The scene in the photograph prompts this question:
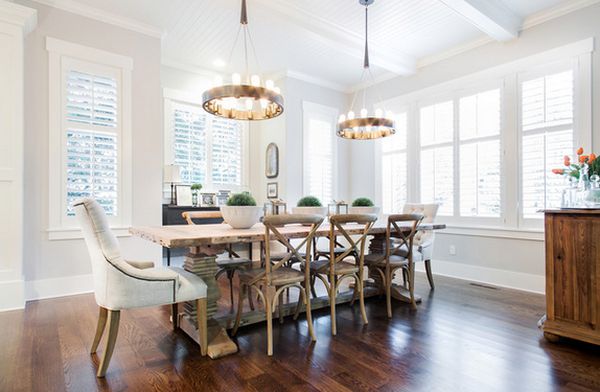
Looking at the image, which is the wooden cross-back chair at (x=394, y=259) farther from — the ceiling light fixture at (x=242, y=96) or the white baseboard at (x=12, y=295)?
the white baseboard at (x=12, y=295)

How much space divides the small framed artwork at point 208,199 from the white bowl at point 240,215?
2.79m

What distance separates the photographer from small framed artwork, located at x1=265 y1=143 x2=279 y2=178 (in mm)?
5707

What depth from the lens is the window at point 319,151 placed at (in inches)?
233

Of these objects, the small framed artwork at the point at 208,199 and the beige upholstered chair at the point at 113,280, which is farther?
the small framed artwork at the point at 208,199

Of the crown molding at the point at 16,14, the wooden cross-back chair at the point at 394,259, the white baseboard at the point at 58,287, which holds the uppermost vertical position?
the crown molding at the point at 16,14

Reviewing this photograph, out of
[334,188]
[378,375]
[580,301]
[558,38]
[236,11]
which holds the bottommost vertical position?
[378,375]

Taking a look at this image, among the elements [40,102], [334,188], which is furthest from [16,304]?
[334,188]

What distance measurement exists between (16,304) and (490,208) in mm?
5365

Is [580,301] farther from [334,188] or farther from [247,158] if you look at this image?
[247,158]

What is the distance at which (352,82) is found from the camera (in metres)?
6.25

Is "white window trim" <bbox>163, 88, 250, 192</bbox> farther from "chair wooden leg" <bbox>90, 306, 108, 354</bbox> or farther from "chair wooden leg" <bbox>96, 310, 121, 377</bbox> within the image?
"chair wooden leg" <bbox>96, 310, 121, 377</bbox>

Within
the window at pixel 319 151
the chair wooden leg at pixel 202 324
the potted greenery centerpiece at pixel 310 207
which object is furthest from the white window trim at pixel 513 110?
the chair wooden leg at pixel 202 324

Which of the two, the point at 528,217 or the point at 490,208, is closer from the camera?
the point at 528,217

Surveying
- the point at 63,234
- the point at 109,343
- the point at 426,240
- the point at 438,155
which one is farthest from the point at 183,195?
the point at 438,155
